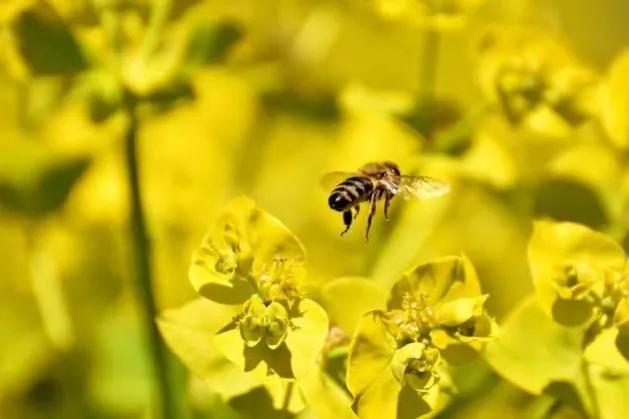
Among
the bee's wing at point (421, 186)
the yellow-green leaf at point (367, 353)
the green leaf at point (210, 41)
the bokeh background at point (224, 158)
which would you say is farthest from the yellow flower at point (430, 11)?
the yellow-green leaf at point (367, 353)

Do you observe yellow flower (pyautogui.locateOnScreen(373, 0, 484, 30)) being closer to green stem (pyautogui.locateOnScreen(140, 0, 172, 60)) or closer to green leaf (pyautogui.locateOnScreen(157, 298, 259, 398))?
green stem (pyautogui.locateOnScreen(140, 0, 172, 60))

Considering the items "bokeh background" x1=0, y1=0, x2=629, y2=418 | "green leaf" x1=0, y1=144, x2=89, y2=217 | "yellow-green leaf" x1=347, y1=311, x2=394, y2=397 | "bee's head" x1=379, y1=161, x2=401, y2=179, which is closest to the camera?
"yellow-green leaf" x1=347, y1=311, x2=394, y2=397

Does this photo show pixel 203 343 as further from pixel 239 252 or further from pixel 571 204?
pixel 571 204

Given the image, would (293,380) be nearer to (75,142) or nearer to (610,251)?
(610,251)

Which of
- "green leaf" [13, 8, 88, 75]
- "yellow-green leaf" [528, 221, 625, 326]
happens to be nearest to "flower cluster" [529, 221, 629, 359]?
"yellow-green leaf" [528, 221, 625, 326]

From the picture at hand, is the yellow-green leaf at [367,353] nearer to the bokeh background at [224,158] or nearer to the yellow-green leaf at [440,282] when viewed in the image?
the yellow-green leaf at [440,282]

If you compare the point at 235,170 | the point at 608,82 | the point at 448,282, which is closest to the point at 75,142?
the point at 235,170

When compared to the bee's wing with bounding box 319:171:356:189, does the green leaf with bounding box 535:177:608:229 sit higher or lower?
lower
